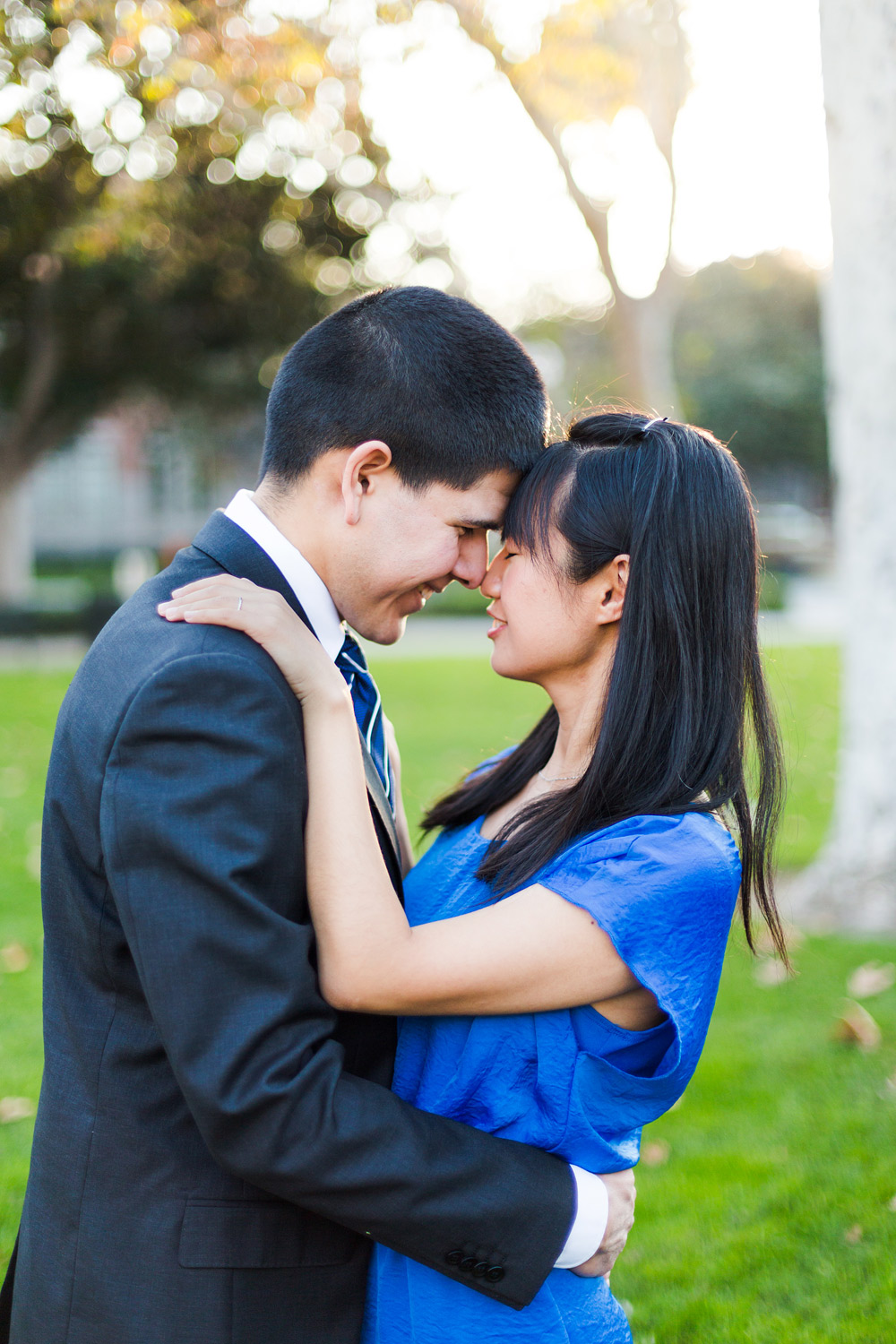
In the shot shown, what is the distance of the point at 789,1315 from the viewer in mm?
3047

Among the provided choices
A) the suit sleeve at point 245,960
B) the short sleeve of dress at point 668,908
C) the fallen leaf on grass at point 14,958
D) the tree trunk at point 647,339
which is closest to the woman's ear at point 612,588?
the short sleeve of dress at point 668,908

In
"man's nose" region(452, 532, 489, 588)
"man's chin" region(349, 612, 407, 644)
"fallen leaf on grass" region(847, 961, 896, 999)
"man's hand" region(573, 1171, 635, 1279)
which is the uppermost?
"man's nose" region(452, 532, 489, 588)

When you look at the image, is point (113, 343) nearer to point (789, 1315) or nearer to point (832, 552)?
point (789, 1315)

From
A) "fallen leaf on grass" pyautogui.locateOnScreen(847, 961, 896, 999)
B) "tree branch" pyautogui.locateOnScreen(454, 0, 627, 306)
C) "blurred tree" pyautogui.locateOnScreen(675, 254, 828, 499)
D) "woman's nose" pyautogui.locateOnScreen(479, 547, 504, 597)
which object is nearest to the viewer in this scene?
"woman's nose" pyautogui.locateOnScreen(479, 547, 504, 597)

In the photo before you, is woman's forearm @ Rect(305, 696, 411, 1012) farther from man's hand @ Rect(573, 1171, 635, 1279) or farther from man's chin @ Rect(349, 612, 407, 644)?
man's hand @ Rect(573, 1171, 635, 1279)

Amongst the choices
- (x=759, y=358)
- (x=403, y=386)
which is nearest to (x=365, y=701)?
(x=403, y=386)

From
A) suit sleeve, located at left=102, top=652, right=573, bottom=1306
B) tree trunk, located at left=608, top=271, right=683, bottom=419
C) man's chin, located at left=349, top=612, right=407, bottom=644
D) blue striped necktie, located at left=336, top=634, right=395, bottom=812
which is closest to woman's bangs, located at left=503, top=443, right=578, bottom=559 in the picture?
man's chin, located at left=349, top=612, right=407, bottom=644

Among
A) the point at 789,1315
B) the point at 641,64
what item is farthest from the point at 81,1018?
the point at 641,64

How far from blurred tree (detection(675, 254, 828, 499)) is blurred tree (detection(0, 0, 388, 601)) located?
23191mm

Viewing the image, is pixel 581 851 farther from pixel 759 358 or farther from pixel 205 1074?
pixel 759 358

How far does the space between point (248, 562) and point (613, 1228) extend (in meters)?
1.25

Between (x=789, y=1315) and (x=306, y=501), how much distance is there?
8.44ft

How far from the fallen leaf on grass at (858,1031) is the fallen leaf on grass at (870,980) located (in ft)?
0.89

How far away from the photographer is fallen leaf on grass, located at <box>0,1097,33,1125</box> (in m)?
4.19
